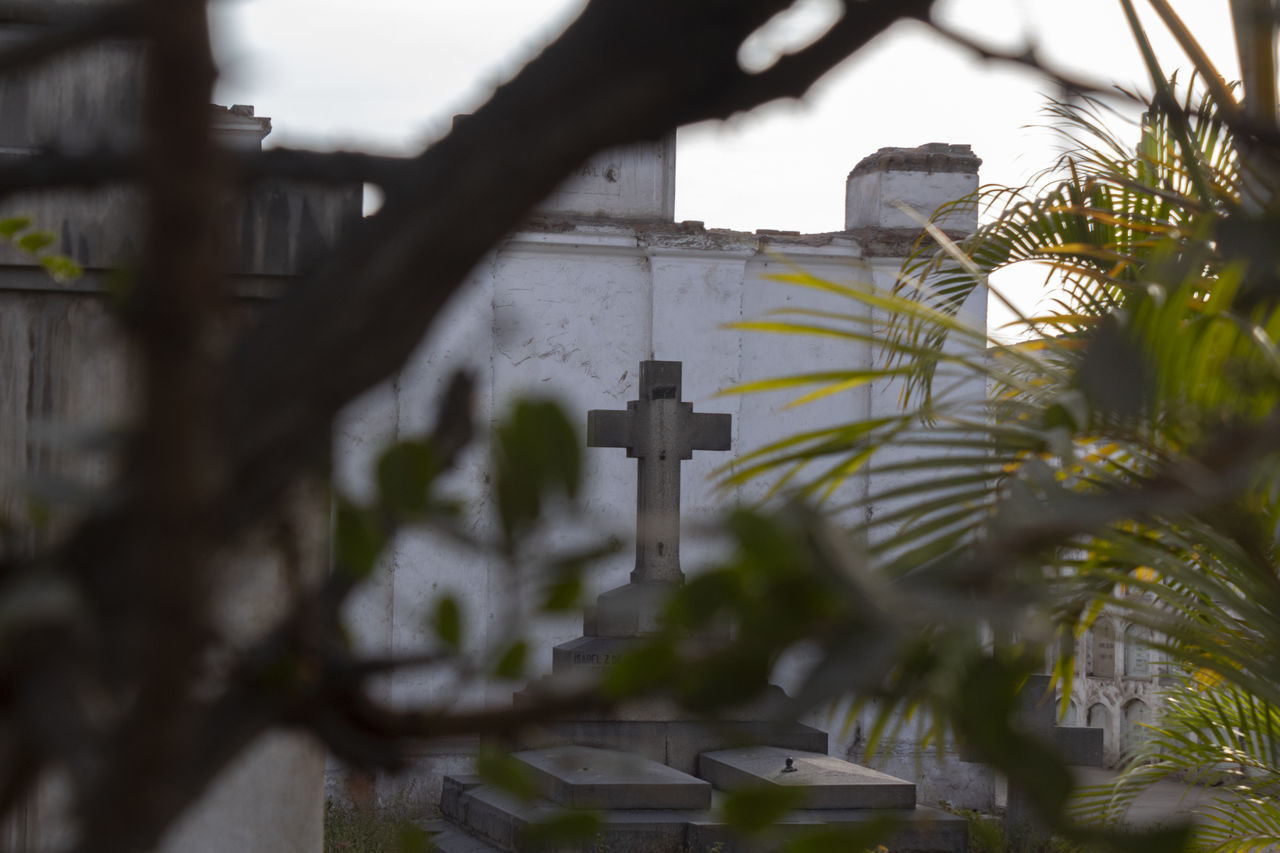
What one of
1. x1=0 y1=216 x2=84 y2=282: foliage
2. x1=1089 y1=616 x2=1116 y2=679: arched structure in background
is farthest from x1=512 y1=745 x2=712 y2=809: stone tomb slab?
x1=1089 y1=616 x2=1116 y2=679: arched structure in background

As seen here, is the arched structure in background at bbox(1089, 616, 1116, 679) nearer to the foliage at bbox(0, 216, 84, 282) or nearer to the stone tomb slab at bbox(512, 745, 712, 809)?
the stone tomb slab at bbox(512, 745, 712, 809)

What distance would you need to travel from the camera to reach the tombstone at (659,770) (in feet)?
18.4

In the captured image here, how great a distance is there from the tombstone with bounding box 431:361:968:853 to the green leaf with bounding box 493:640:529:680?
14.3ft

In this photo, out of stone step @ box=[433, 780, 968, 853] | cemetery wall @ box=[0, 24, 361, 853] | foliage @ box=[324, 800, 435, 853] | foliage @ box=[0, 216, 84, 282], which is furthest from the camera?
foliage @ box=[324, 800, 435, 853]

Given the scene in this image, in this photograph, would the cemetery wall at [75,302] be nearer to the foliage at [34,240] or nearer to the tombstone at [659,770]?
the foliage at [34,240]

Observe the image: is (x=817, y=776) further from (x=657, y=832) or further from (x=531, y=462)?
(x=531, y=462)

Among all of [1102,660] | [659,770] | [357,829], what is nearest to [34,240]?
[659,770]

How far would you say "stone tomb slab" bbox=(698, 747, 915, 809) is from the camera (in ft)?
18.8

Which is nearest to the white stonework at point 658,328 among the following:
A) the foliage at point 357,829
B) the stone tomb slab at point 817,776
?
the foliage at point 357,829

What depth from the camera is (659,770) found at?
5941mm

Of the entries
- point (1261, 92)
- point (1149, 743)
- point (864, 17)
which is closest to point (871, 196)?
point (1149, 743)

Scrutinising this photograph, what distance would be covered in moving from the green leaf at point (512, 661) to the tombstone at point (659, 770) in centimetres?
436

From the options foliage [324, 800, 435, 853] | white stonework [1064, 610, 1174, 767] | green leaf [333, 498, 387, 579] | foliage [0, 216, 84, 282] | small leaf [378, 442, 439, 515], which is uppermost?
foliage [0, 216, 84, 282]

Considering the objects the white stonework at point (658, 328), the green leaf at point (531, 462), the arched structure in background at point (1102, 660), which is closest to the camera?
the green leaf at point (531, 462)
